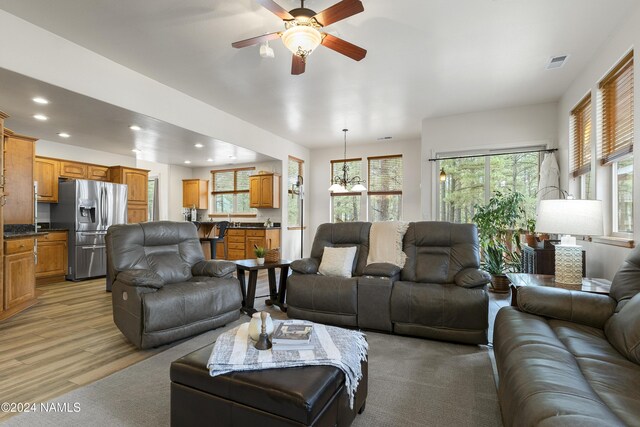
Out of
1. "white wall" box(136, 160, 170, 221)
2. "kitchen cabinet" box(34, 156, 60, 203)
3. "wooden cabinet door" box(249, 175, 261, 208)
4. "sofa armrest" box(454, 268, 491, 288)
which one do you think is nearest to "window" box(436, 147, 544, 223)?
"sofa armrest" box(454, 268, 491, 288)

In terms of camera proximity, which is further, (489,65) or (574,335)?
(489,65)

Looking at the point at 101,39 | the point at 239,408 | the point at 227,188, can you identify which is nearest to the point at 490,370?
the point at 239,408

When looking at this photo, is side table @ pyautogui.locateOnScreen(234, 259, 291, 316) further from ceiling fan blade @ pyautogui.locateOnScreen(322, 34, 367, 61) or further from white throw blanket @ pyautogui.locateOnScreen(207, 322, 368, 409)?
ceiling fan blade @ pyautogui.locateOnScreen(322, 34, 367, 61)

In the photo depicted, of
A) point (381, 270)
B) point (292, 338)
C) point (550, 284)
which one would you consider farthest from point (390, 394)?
point (550, 284)

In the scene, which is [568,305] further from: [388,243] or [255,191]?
[255,191]

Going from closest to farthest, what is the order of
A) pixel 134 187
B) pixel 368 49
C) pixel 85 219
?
pixel 368 49, pixel 85 219, pixel 134 187

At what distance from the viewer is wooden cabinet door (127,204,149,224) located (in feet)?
22.0

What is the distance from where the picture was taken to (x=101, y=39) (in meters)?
3.23

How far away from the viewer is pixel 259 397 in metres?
1.35

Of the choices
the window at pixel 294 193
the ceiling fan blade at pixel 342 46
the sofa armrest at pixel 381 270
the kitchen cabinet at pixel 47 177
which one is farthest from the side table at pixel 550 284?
the kitchen cabinet at pixel 47 177

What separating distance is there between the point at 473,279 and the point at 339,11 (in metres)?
2.45

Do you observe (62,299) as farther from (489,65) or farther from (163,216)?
(489,65)

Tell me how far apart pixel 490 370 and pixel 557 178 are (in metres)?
3.72

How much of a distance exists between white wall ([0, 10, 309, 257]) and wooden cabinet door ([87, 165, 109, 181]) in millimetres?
3061
